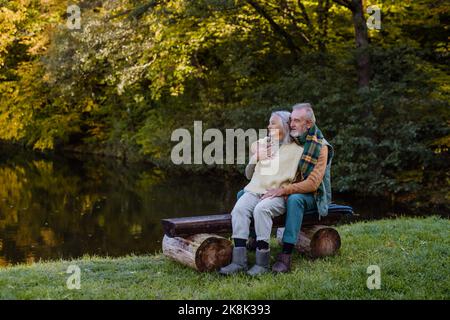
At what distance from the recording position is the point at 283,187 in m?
5.75

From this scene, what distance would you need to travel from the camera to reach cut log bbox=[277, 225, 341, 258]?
20.2 feet

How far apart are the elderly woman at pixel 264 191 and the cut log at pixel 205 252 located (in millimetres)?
Answer: 152

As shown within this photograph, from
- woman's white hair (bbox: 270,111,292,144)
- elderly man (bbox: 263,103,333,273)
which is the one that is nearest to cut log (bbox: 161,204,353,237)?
elderly man (bbox: 263,103,333,273)

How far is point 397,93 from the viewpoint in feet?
47.3

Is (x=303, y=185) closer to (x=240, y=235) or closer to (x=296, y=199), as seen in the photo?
(x=296, y=199)

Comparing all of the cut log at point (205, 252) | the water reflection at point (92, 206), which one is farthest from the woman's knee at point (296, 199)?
the water reflection at point (92, 206)

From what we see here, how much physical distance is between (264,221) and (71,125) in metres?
25.9

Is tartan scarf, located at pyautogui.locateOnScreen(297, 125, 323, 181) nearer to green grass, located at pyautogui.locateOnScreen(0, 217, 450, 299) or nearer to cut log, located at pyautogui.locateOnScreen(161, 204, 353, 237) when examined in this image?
cut log, located at pyautogui.locateOnScreen(161, 204, 353, 237)

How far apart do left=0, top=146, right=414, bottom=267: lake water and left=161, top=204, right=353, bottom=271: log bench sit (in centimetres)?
468

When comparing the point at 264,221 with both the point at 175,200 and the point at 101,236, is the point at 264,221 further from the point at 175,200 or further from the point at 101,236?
the point at 175,200

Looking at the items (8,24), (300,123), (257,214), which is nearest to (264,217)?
(257,214)

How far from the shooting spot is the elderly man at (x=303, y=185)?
18.5 ft

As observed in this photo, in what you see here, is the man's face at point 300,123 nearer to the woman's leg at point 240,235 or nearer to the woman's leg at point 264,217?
the woman's leg at point 264,217
